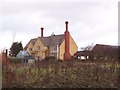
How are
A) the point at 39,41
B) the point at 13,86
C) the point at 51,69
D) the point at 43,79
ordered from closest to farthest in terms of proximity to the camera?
the point at 13,86, the point at 43,79, the point at 51,69, the point at 39,41

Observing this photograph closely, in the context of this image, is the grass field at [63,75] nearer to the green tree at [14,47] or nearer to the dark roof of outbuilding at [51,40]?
the green tree at [14,47]

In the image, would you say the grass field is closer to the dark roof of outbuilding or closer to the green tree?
the green tree

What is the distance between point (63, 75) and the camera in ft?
32.7

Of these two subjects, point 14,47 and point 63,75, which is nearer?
point 63,75

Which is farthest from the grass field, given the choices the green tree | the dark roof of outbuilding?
the dark roof of outbuilding

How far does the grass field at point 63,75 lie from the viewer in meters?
9.23

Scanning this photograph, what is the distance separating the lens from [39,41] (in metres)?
47.2

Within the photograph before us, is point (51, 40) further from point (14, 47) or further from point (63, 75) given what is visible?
point (63, 75)

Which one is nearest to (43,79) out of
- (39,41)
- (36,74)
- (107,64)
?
(36,74)

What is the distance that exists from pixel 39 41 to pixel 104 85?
38.2 metres

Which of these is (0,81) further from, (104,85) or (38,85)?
(104,85)

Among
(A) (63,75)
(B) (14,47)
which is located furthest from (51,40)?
(A) (63,75)

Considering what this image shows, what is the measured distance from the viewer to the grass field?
30.3 feet

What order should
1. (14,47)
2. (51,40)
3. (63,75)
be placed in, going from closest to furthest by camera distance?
1. (63,75)
2. (14,47)
3. (51,40)
